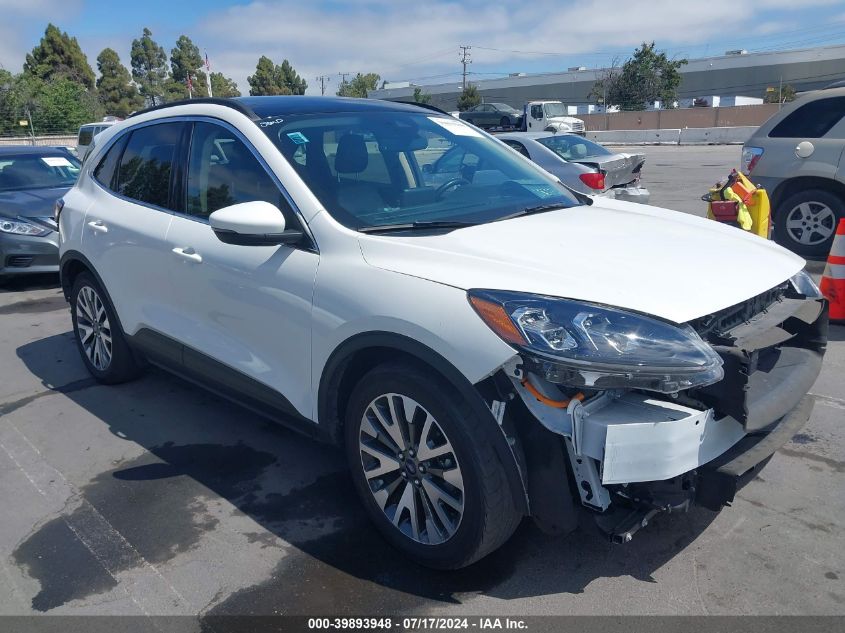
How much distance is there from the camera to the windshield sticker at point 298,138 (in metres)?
3.46

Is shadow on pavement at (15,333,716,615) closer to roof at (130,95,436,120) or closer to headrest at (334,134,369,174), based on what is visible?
headrest at (334,134,369,174)

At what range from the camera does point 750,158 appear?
8.30 metres

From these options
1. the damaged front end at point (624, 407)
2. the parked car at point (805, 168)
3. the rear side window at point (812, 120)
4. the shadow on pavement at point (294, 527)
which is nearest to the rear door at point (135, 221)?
the shadow on pavement at point (294, 527)

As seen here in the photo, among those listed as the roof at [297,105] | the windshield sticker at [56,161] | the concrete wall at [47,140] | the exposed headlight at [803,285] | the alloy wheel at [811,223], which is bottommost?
the alloy wheel at [811,223]

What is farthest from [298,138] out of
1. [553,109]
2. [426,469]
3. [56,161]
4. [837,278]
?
[553,109]

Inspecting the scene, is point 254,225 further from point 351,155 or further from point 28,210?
point 28,210

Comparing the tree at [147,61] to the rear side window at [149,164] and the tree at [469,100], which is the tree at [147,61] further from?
the rear side window at [149,164]

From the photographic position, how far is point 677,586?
109 inches

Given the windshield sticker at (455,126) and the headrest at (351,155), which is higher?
the windshield sticker at (455,126)

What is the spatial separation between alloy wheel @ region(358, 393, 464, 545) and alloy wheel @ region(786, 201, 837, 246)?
22.1 ft

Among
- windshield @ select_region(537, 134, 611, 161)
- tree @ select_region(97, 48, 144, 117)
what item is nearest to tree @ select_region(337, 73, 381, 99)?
tree @ select_region(97, 48, 144, 117)

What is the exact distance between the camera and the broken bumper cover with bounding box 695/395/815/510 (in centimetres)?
248

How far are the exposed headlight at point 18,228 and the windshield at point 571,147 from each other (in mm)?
7378

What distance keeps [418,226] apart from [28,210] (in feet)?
23.3
